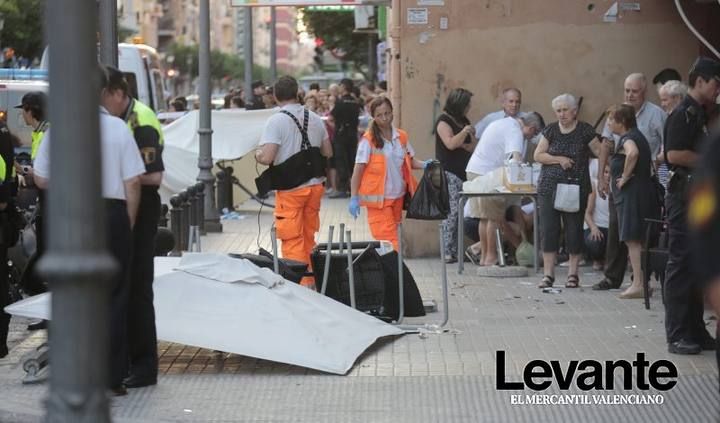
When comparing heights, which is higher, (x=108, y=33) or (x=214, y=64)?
(x=108, y=33)

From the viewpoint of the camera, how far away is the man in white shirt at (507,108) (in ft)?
46.9

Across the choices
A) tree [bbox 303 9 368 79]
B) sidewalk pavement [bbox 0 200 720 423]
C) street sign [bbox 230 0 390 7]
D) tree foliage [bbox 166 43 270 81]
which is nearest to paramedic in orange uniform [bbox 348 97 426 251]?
sidewalk pavement [bbox 0 200 720 423]

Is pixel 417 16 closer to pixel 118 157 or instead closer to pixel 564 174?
pixel 564 174

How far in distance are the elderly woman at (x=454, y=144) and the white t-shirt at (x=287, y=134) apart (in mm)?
2897

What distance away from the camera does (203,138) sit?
19.0 meters

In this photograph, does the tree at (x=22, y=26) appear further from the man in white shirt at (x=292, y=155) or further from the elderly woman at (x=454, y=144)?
the man in white shirt at (x=292, y=155)

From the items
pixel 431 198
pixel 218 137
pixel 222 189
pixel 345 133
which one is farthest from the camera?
pixel 345 133

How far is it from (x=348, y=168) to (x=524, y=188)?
1147 cm

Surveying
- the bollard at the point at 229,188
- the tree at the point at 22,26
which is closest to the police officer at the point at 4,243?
the bollard at the point at 229,188

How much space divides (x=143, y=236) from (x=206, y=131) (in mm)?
10831

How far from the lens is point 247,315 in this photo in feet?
29.5

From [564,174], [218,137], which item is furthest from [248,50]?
[564,174]

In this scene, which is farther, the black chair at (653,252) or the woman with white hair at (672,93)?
the woman with white hair at (672,93)

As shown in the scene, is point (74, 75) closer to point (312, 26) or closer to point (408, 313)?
point (408, 313)
